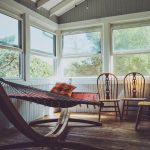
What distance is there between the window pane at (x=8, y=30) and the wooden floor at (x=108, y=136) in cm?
149

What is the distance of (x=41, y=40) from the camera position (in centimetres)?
486

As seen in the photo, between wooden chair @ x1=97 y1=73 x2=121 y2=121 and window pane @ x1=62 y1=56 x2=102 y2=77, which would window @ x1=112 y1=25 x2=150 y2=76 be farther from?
window pane @ x1=62 y1=56 x2=102 y2=77

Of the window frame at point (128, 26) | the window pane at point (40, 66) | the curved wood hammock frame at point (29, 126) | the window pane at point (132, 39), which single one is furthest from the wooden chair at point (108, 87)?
the curved wood hammock frame at point (29, 126)

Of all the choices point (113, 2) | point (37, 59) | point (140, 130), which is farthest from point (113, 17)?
point (140, 130)

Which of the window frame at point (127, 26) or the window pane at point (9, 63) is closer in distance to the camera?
the window pane at point (9, 63)

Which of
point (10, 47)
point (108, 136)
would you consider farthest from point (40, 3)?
point (108, 136)

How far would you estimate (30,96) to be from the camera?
2506 millimetres

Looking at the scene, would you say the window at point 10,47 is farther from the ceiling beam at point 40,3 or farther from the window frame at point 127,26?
the window frame at point 127,26

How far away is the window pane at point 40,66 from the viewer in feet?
14.8

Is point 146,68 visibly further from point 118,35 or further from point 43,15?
point 43,15

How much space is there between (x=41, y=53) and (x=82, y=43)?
109cm

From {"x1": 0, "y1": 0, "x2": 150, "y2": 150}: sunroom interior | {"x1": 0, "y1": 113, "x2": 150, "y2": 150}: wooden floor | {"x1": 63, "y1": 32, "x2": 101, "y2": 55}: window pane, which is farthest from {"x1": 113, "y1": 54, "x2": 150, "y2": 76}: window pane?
{"x1": 0, "y1": 113, "x2": 150, "y2": 150}: wooden floor

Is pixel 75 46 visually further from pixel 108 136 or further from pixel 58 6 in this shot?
pixel 108 136

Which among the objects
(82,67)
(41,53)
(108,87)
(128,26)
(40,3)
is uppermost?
(40,3)
